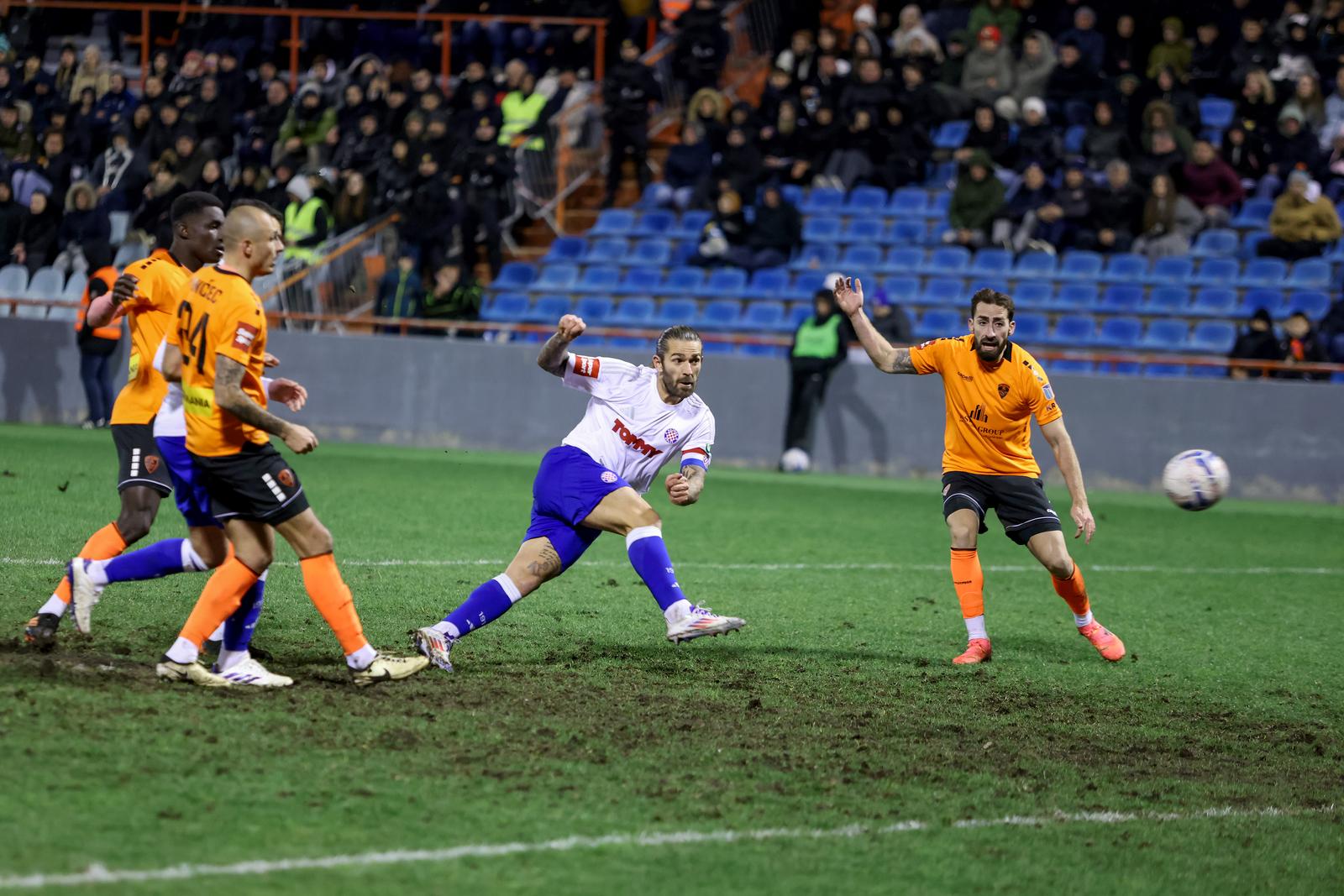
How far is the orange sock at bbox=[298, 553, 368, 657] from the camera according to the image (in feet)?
20.1

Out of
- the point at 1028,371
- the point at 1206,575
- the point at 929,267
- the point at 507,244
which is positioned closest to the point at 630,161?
the point at 507,244

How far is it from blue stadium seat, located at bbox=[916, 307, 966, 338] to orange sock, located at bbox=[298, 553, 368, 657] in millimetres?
13503

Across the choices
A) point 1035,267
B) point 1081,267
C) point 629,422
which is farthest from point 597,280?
point 629,422

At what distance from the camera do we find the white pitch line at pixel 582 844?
3874mm

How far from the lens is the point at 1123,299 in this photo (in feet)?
62.2

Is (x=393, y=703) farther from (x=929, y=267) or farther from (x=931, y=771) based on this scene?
(x=929, y=267)

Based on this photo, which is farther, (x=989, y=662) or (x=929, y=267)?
(x=929, y=267)

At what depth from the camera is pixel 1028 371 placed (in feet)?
26.4

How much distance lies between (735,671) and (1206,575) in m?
5.60

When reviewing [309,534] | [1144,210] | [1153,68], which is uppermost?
[1153,68]

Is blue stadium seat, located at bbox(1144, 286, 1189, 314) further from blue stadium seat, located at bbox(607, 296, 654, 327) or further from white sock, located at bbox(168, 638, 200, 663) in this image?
white sock, located at bbox(168, 638, 200, 663)

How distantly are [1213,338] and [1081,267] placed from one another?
1938mm

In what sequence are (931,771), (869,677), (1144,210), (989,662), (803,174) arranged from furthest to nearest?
(803,174) → (1144,210) → (989,662) → (869,677) → (931,771)

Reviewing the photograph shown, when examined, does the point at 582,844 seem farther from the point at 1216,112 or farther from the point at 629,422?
the point at 1216,112
